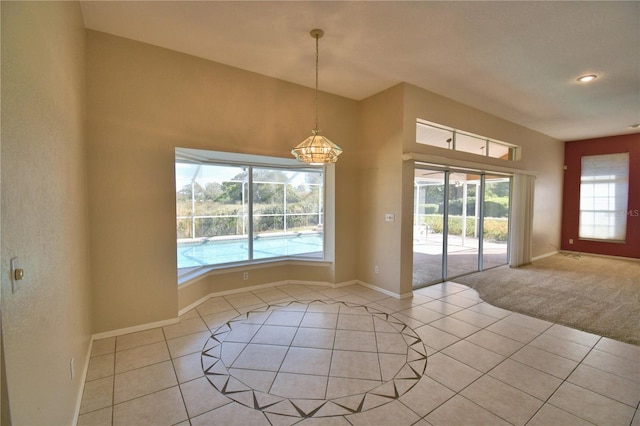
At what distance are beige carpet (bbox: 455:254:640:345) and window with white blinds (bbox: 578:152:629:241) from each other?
35.3 inches

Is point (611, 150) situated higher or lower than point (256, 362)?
higher

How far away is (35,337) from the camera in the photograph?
1290mm

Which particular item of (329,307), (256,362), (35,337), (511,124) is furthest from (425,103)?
(35,337)

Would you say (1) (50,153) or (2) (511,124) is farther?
(2) (511,124)

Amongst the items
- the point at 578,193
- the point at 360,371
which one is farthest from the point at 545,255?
the point at 360,371

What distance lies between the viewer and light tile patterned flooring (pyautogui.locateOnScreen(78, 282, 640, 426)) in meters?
1.96

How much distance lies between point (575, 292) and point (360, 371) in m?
4.47

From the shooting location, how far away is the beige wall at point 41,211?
111cm

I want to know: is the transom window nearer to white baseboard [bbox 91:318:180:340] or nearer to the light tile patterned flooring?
the light tile patterned flooring

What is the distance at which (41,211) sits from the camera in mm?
1492

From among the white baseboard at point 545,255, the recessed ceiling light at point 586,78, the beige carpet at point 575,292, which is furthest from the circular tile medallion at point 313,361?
the white baseboard at point 545,255

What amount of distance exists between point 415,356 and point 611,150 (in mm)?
8627

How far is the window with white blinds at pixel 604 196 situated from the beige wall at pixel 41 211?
1073 cm

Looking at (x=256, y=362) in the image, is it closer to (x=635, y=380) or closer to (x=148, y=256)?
(x=148, y=256)
